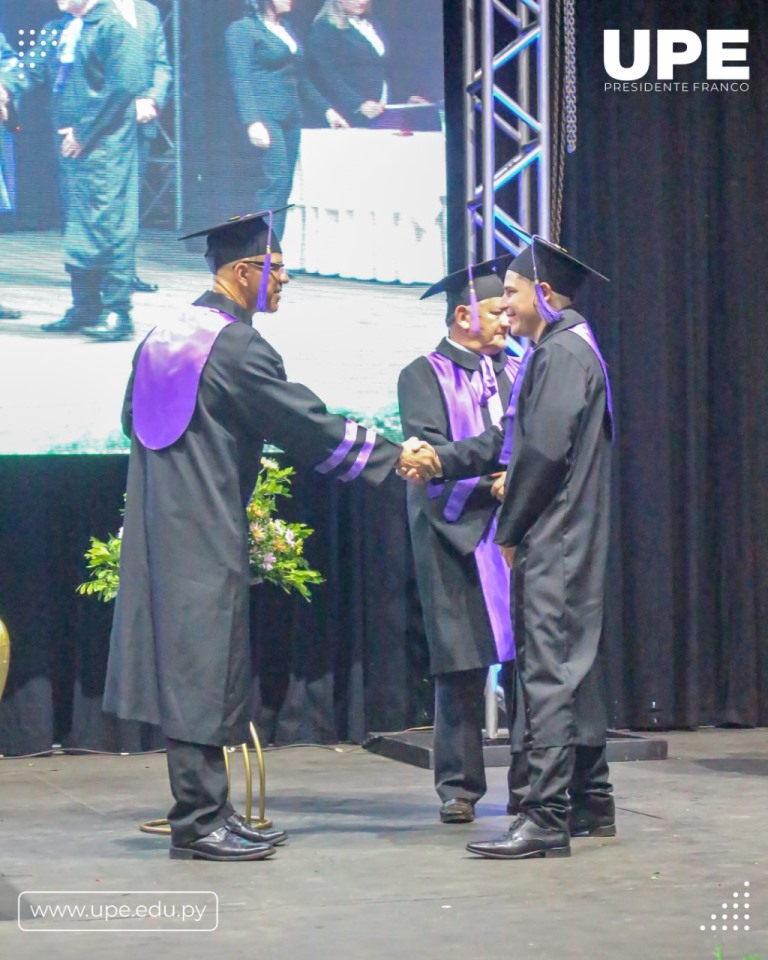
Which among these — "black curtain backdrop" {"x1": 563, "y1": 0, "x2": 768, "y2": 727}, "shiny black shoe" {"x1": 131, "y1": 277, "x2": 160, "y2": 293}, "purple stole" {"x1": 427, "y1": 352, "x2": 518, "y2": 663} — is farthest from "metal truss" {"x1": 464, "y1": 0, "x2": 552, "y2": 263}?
"shiny black shoe" {"x1": 131, "y1": 277, "x2": 160, "y2": 293}

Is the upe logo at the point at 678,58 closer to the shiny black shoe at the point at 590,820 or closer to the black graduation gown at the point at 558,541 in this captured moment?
the black graduation gown at the point at 558,541

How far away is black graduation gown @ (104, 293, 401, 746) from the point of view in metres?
3.93

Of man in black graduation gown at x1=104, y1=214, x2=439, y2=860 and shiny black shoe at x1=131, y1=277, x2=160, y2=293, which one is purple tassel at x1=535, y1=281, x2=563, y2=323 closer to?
man in black graduation gown at x1=104, y1=214, x2=439, y2=860

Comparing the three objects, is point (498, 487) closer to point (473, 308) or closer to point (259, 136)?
point (473, 308)

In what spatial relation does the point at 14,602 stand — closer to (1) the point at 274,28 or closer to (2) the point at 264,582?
(2) the point at 264,582

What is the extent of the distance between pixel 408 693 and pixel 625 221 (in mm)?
2122

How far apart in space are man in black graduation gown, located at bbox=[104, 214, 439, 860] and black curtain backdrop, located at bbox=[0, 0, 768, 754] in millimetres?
2386

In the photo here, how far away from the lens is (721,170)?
686cm

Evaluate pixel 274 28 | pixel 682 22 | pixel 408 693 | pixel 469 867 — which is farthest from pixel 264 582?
pixel 682 22

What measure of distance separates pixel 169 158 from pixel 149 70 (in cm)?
33

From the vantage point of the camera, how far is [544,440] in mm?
3920

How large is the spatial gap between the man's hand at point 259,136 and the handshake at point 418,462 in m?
2.18

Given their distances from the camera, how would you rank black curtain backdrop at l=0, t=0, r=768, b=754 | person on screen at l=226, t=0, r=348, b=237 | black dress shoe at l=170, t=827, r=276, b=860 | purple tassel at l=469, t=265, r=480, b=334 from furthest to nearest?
1. black curtain backdrop at l=0, t=0, r=768, b=754
2. person on screen at l=226, t=0, r=348, b=237
3. purple tassel at l=469, t=265, r=480, b=334
4. black dress shoe at l=170, t=827, r=276, b=860

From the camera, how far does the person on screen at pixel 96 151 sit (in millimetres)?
6031
